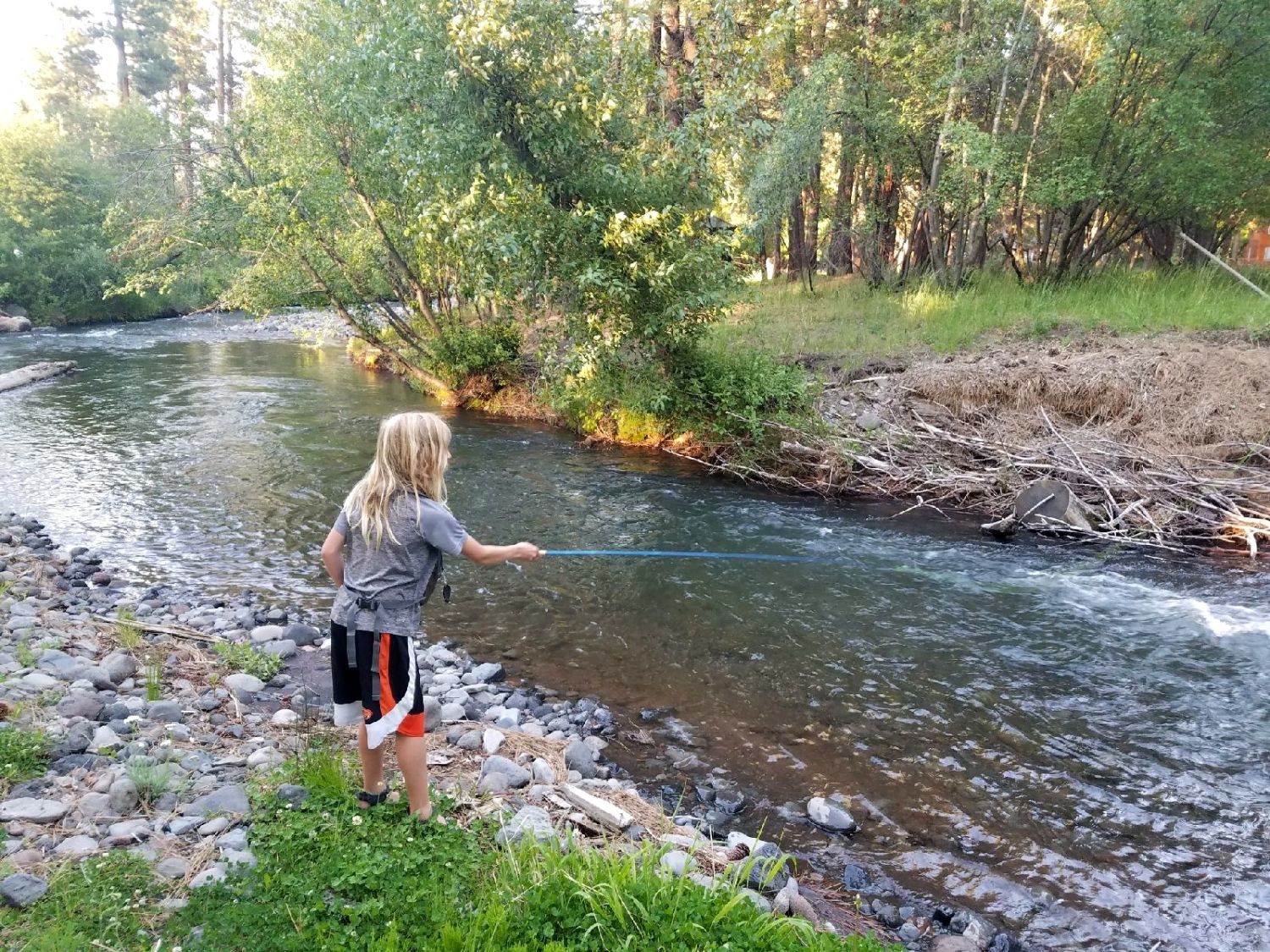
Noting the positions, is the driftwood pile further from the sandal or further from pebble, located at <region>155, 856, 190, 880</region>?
pebble, located at <region>155, 856, 190, 880</region>

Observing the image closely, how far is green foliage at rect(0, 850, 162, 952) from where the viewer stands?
2.68 metres

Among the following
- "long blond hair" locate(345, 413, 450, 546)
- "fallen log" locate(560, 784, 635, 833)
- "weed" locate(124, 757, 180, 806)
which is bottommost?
"fallen log" locate(560, 784, 635, 833)

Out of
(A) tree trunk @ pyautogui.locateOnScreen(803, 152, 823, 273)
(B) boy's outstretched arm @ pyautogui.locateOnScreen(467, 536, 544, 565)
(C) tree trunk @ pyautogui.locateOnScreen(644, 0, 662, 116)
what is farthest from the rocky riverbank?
(A) tree trunk @ pyautogui.locateOnScreen(803, 152, 823, 273)

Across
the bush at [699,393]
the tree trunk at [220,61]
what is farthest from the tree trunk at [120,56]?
the bush at [699,393]

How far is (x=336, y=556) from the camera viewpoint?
3.71 m

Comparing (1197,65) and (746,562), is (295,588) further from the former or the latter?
(1197,65)

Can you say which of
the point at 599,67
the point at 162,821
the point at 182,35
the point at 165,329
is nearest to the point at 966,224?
the point at 599,67

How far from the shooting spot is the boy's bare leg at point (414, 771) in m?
3.61

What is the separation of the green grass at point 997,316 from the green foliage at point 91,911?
12120mm

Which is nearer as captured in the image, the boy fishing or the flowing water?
the boy fishing

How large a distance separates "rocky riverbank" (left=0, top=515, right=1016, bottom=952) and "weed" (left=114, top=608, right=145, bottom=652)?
0.04 ft

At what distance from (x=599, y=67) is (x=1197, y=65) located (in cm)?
1163

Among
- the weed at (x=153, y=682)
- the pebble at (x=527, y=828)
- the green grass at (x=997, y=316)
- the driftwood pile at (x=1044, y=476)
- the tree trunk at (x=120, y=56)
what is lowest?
the pebble at (x=527, y=828)

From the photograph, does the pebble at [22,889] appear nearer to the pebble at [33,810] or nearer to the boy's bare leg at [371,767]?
the pebble at [33,810]
